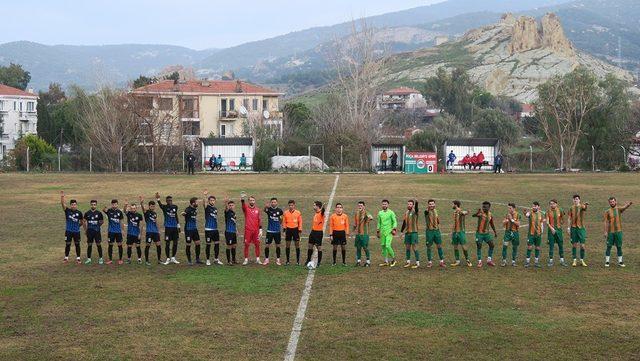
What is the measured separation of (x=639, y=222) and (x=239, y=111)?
243 feet

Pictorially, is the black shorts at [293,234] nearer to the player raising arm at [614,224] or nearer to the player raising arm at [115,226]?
the player raising arm at [115,226]

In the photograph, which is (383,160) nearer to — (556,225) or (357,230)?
(556,225)

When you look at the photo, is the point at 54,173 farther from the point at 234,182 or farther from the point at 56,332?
the point at 56,332

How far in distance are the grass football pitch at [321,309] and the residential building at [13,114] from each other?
290 ft

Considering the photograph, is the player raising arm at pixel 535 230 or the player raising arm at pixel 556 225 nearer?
the player raising arm at pixel 535 230

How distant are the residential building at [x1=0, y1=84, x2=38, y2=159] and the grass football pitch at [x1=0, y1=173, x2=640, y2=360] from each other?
88487 mm

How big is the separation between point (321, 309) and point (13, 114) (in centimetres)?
10334

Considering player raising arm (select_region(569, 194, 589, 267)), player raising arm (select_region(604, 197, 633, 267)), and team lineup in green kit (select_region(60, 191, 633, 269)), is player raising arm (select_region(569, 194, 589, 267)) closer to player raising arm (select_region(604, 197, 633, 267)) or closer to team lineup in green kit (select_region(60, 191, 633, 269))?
team lineup in green kit (select_region(60, 191, 633, 269))

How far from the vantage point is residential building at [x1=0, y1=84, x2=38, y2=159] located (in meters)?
109

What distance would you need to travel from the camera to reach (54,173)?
60.3m

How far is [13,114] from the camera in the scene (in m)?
Result: 111

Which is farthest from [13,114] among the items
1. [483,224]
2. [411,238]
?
[483,224]

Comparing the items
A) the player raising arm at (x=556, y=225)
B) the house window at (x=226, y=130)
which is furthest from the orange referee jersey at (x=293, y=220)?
the house window at (x=226, y=130)

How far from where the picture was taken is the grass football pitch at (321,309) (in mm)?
13750
